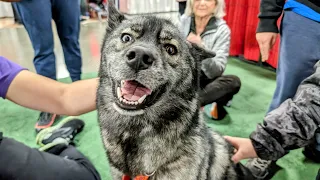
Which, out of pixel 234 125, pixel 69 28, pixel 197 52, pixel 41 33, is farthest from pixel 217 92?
pixel 41 33

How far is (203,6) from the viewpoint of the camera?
214 cm

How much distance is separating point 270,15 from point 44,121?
167 cm

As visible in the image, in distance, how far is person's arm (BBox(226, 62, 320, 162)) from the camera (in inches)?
41.3

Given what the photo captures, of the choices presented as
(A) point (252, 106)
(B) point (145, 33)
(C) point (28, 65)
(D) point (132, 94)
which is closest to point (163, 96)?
(D) point (132, 94)

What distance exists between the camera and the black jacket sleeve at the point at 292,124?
105 cm

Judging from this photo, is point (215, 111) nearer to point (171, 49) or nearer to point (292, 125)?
point (292, 125)

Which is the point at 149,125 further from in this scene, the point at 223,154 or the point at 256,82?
the point at 256,82

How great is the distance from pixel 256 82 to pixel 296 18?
1.58 m

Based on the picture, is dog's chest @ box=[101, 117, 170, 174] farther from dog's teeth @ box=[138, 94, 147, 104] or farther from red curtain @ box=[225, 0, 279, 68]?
red curtain @ box=[225, 0, 279, 68]

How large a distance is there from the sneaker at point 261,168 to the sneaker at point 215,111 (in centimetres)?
62

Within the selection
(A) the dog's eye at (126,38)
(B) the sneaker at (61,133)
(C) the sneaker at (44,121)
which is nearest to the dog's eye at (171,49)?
(A) the dog's eye at (126,38)

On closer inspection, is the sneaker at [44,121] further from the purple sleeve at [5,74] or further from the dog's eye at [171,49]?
the dog's eye at [171,49]

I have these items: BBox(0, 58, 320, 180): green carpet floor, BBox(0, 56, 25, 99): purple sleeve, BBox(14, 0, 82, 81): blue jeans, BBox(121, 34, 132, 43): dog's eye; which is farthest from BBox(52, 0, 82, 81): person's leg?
BBox(121, 34, 132, 43): dog's eye

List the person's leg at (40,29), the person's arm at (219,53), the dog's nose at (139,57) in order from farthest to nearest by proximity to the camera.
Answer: the person's arm at (219,53) < the person's leg at (40,29) < the dog's nose at (139,57)
